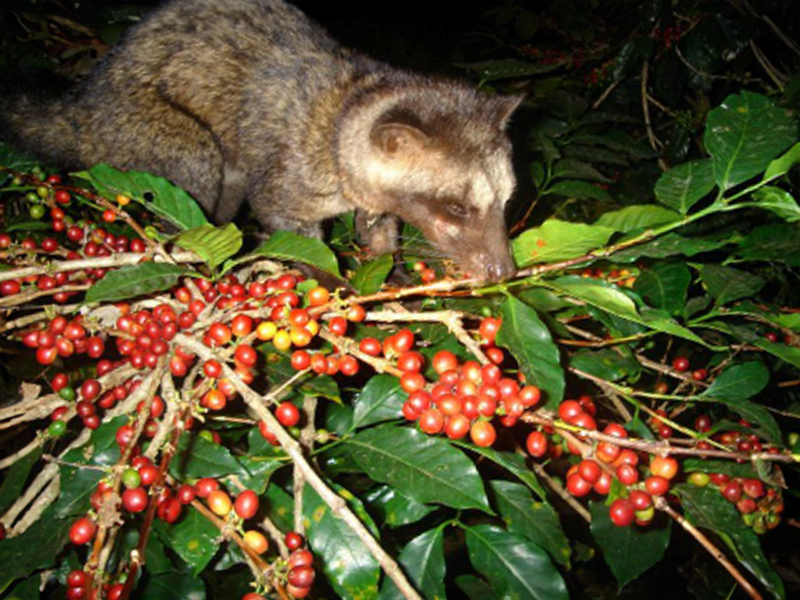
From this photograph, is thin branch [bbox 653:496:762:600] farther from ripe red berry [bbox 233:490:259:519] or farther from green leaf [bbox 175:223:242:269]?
green leaf [bbox 175:223:242:269]

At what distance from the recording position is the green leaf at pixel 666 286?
183cm

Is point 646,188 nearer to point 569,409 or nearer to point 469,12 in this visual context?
point 569,409

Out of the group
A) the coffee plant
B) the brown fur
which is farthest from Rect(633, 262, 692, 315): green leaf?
the brown fur

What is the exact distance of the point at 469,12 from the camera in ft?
37.0

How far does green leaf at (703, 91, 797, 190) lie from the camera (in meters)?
1.43

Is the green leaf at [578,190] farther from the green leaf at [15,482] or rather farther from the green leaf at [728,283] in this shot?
the green leaf at [15,482]

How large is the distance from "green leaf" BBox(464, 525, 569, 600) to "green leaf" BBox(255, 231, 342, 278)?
893 mm

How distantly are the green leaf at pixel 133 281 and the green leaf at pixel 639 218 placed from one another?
4.34ft

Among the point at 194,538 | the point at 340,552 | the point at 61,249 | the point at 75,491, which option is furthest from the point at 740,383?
the point at 61,249

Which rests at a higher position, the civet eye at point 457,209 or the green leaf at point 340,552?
the civet eye at point 457,209

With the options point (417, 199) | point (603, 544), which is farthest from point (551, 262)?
point (417, 199)

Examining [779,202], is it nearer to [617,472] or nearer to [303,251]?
[617,472]

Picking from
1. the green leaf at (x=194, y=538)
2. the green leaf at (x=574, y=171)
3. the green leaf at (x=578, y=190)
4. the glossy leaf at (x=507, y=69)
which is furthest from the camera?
the glossy leaf at (x=507, y=69)

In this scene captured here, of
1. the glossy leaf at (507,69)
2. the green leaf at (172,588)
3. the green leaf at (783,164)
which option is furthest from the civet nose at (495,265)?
the glossy leaf at (507,69)
